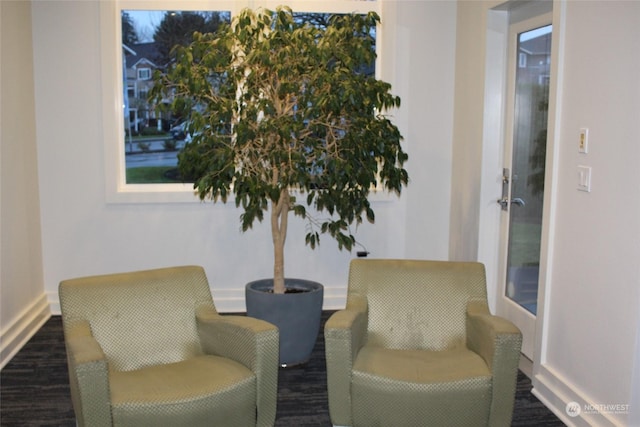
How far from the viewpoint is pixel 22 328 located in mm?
4516

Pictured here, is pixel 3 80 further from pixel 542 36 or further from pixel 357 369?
pixel 542 36

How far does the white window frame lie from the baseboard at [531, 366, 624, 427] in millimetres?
2468

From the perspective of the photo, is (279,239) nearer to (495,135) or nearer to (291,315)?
(291,315)

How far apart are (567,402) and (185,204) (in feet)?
9.58

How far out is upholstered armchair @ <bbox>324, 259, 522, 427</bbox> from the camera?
2.89 metres

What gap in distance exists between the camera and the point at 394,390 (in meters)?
2.89

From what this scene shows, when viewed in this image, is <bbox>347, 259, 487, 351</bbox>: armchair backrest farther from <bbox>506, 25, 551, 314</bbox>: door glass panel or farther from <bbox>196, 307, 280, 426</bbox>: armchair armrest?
<bbox>506, 25, 551, 314</bbox>: door glass panel

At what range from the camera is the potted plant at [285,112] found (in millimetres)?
3703

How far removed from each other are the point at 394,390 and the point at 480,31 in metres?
2.66

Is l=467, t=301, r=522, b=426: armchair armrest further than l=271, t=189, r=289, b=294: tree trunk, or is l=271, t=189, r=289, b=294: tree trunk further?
l=271, t=189, r=289, b=294: tree trunk

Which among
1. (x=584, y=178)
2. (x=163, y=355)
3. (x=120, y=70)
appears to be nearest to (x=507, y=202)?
(x=584, y=178)

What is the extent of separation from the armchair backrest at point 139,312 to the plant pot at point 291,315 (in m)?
0.69

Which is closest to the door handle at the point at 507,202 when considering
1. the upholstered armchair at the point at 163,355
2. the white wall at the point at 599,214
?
the white wall at the point at 599,214

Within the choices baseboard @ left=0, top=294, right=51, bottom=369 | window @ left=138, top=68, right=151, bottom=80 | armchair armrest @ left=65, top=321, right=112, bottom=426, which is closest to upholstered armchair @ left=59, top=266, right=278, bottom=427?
armchair armrest @ left=65, top=321, right=112, bottom=426
